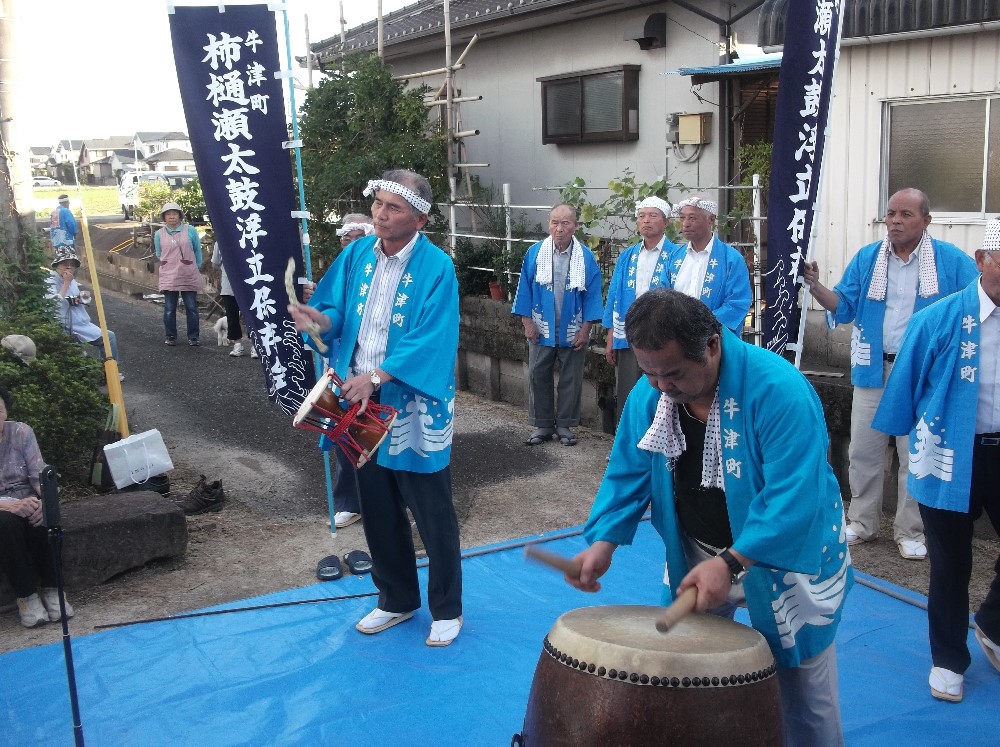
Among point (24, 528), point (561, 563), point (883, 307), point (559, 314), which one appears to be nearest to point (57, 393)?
point (24, 528)

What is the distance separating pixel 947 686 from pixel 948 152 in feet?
14.4

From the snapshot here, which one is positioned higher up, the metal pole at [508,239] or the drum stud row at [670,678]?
the metal pole at [508,239]

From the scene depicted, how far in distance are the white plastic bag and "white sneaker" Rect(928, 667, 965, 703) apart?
14.5 feet

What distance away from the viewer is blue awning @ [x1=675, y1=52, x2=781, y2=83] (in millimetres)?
7968

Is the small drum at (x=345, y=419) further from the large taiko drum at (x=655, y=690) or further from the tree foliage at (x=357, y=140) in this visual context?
the tree foliage at (x=357, y=140)

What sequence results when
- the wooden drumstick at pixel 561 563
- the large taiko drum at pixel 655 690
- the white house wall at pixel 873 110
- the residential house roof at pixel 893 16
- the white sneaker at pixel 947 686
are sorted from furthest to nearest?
the white house wall at pixel 873 110 → the residential house roof at pixel 893 16 → the white sneaker at pixel 947 686 → the wooden drumstick at pixel 561 563 → the large taiko drum at pixel 655 690

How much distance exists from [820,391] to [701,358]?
4.04 metres

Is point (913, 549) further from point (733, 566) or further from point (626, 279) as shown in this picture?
point (733, 566)

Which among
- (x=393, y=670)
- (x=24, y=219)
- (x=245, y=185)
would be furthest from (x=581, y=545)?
(x=24, y=219)

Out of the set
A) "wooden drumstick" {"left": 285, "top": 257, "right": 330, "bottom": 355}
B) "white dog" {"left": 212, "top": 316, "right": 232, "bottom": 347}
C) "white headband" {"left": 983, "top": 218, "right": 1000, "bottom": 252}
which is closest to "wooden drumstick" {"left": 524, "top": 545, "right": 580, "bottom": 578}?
"wooden drumstick" {"left": 285, "top": 257, "right": 330, "bottom": 355}

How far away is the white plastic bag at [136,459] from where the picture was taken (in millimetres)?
5840

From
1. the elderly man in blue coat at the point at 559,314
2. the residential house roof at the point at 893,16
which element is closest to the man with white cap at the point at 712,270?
the residential house roof at the point at 893,16

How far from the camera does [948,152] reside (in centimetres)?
676

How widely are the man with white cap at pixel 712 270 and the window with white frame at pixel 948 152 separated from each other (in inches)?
71.5
